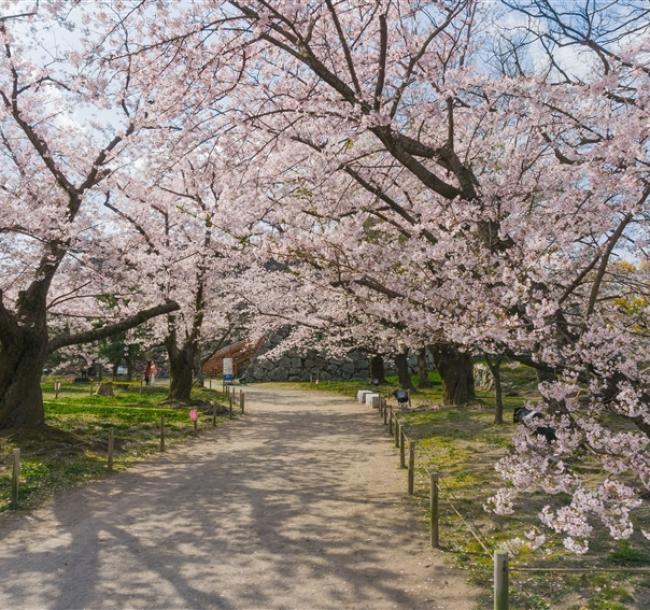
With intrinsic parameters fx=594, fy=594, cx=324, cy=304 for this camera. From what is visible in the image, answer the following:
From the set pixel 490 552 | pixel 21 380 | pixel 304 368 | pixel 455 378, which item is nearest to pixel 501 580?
pixel 490 552

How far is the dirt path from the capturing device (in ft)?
19.3

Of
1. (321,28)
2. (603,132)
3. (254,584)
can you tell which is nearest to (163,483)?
(254,584)

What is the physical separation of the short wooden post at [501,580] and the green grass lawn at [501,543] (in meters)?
1.34

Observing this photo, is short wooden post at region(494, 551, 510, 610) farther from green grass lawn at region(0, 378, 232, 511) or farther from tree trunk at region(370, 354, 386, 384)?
tree trunk at region(370, 354, 386, 384)

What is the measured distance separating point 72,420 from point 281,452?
25.2 ft

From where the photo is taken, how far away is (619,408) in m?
5.26

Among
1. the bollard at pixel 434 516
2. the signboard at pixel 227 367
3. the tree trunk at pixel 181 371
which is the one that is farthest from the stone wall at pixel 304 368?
the bollard at pixel 434 516

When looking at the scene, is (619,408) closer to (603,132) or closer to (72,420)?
(603,132)

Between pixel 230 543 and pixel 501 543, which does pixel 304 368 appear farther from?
pixel 501 543

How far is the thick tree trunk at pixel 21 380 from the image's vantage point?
539 inches

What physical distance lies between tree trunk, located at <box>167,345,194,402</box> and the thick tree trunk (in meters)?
11.8

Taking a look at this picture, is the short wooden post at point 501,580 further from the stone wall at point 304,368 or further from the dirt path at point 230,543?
the stone wall at point 304,368

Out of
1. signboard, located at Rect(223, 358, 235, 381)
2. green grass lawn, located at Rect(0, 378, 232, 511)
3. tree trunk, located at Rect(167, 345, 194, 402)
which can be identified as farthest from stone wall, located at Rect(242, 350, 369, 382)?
green grass lawn, located at Rect(0, 378, 232, 511)

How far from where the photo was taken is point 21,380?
1380cm
